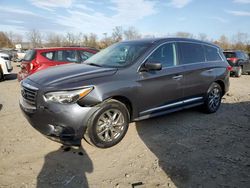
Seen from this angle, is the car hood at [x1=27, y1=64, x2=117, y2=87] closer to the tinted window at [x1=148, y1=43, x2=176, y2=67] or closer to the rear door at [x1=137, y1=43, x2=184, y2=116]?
the rear door at [x1=137, y1=43, x2=184, y2=116]

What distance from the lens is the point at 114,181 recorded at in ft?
10.2

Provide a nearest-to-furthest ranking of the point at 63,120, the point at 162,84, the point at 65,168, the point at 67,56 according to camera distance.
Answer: the point at 65,168
the point at 63,120
the point at 162,84
the point at 67,56

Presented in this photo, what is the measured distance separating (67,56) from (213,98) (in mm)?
5114

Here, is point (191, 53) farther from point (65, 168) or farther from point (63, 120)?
point (65, 168)

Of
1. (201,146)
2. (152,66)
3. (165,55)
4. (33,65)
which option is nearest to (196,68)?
(165,55)

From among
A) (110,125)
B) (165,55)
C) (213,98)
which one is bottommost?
(110,125)

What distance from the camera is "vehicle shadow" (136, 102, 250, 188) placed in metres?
3.22

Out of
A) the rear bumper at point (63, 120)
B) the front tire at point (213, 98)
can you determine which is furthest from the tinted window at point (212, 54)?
the rear bumper at point (63, 120)

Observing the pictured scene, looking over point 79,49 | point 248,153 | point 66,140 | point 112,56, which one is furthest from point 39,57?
point 248,153

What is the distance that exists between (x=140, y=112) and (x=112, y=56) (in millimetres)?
1330

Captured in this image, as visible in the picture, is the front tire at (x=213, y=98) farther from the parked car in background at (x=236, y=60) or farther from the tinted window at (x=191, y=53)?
the parked car in background at (x=236, y=60)

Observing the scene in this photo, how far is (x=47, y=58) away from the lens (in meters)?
8.02

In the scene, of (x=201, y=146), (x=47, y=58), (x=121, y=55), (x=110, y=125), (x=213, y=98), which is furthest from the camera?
(x=47, y=58)

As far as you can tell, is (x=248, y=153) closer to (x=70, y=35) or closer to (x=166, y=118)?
(x=166, y=118)
